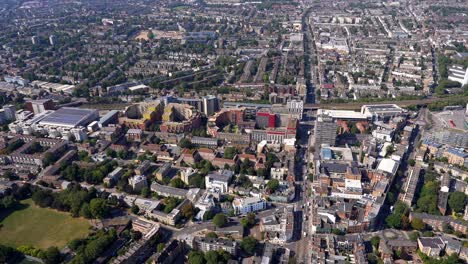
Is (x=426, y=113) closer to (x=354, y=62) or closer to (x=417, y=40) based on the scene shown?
(x=354, y=62)

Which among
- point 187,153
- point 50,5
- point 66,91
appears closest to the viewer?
point 187,153

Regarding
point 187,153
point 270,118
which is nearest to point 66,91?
point 187,153

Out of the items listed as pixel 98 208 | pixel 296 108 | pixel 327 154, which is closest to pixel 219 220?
pixel 98 208

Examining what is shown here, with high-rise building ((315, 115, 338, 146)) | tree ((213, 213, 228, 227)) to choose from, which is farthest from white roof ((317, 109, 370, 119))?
tree ((213, 213, 228, 227))

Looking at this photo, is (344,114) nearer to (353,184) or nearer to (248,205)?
(353,184)

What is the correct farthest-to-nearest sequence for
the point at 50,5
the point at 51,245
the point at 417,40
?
the point at 50,5 < the point at 417,40 < the point at 51,245

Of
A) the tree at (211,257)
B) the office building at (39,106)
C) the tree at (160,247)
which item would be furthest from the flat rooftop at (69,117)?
the tree at (211,257)
